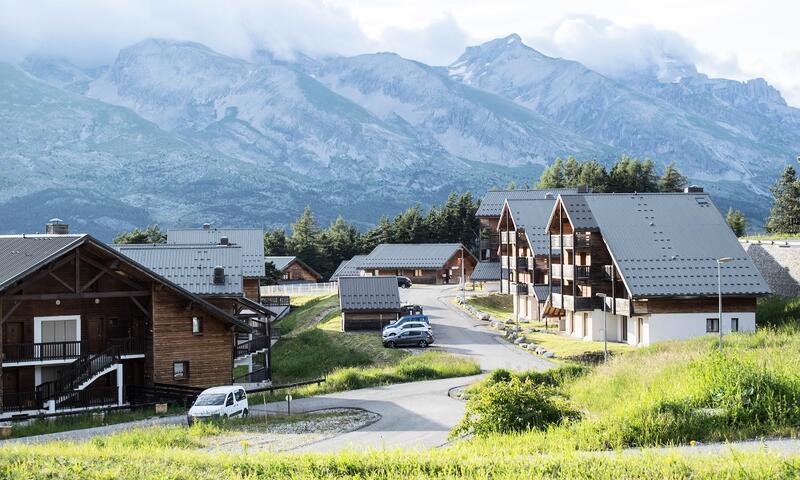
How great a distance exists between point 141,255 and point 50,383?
57.6 ft

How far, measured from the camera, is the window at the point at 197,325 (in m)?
45.4

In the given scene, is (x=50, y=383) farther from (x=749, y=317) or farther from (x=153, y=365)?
(x=749, y=317)

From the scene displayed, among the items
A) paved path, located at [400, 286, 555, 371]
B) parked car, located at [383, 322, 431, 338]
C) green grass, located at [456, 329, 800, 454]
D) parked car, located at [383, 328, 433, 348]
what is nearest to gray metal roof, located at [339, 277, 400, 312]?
paved path, located at [400, 286, 555, 371]

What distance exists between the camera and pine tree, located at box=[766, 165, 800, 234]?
9731 centimetres

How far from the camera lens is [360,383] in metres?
42.7

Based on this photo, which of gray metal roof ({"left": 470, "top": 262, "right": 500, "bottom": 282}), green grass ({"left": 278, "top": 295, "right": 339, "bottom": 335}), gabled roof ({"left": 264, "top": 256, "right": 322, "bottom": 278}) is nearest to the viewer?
green grass ({"left": 278, "top": 295, "right": 339, "bottom": 335})

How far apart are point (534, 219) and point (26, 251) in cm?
4436

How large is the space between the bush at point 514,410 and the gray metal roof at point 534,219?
4712 centimetres

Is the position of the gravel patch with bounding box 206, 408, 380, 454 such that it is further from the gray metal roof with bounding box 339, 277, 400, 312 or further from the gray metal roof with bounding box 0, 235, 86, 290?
the gray metal roof with bounding box 339, 277, 400, 312

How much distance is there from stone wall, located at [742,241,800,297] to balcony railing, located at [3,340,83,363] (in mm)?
40470

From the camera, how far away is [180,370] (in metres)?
45.1

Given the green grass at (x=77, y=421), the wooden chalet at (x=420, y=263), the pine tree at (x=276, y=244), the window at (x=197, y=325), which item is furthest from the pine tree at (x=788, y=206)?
the green grass at (x=77, y=421)

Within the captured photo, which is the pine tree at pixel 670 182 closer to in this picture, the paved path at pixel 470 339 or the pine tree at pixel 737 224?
the pine tree at pixel 737 224

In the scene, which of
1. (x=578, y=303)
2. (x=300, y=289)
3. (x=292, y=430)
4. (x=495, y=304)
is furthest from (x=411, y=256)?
(x=292, y=430)
